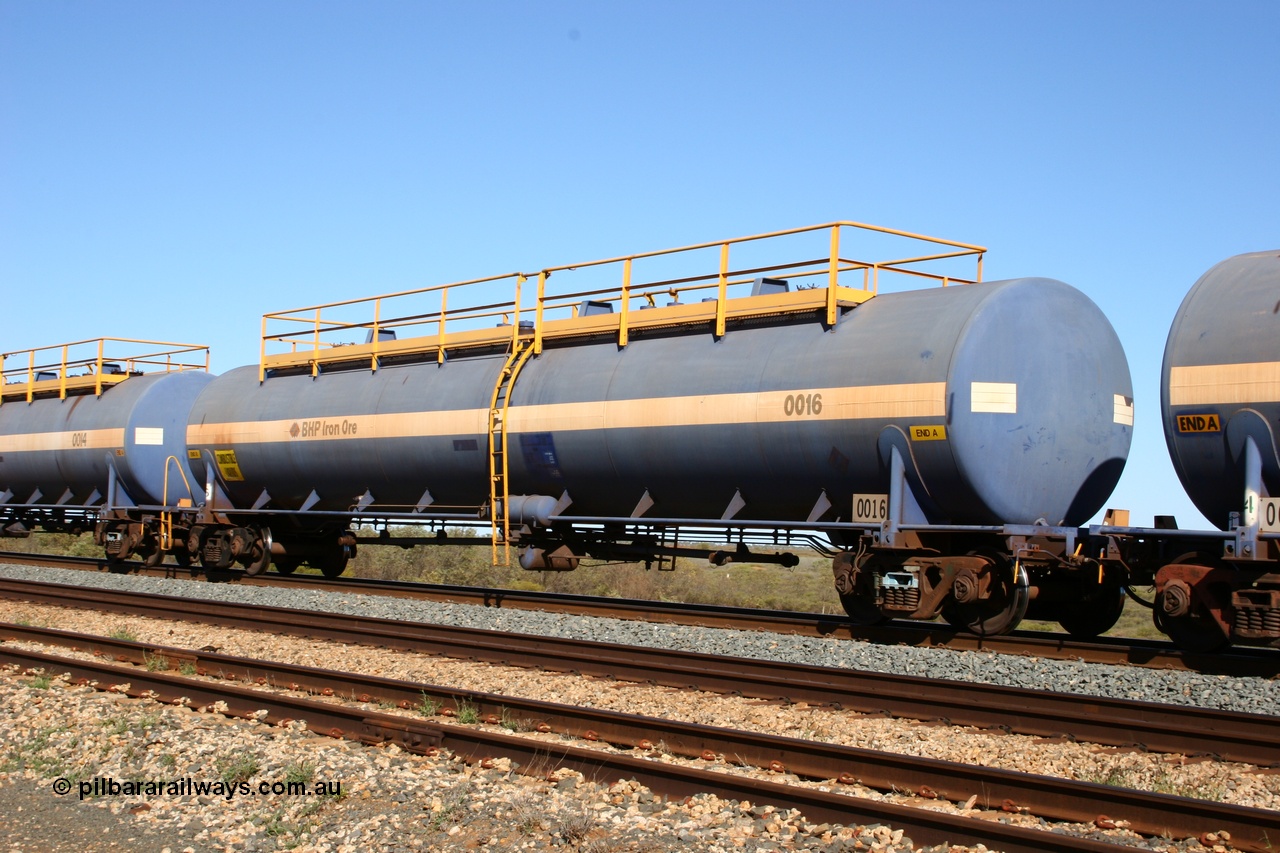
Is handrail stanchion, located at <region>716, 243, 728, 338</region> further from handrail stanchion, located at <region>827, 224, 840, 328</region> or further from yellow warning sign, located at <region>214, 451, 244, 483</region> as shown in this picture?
yellow warning sign, located at <region>214, 451, 244, 483</region>

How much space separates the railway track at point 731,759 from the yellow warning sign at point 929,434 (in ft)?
18.7

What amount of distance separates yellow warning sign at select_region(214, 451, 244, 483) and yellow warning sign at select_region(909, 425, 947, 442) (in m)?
14.1

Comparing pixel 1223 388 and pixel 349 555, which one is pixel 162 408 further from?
pixel 1223 388

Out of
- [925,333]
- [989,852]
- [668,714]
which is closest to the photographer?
[989,852]

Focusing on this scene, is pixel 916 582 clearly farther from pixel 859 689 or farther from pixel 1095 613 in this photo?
pixel 859 689

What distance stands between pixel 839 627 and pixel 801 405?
280cm

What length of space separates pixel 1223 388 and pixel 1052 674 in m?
3.45

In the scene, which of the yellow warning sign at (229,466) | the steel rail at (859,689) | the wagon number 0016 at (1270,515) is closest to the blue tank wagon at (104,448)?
the yellow warning sign at (229,466)

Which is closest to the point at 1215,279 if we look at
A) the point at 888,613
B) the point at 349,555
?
the point at 888,613

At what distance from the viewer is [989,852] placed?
610 cm

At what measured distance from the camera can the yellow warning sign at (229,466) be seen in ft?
73.4

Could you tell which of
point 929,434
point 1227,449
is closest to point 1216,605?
point 1227,449

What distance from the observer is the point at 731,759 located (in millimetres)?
8227

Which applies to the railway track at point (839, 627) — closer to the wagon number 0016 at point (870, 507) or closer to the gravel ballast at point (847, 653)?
the gravel ballast at point (847, 653)
